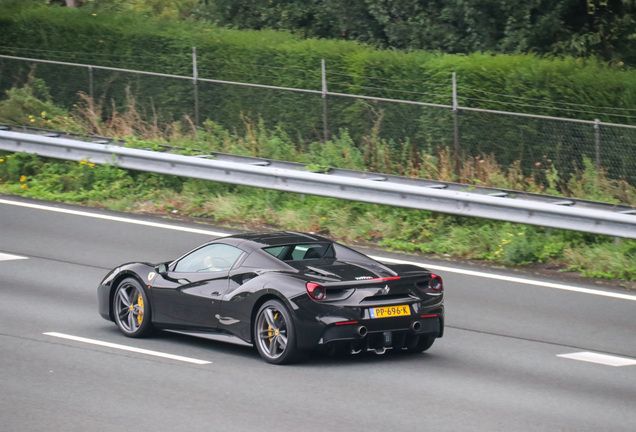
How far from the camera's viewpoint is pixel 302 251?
10273mm

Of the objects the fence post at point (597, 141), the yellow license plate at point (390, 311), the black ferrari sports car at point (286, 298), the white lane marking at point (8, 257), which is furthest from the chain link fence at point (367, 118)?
the yellow license plate at point (390, 311)

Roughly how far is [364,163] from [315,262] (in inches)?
346

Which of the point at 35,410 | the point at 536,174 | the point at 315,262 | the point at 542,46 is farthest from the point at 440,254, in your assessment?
the point at 542,46

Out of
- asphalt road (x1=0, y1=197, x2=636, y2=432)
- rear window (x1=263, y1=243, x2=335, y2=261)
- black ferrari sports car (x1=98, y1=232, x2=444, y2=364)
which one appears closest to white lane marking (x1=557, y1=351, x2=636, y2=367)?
asphalt road (x1=0, y1=197, x2=636, y2=432)

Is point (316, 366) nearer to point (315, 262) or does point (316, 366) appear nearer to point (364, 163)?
point (315, 262)

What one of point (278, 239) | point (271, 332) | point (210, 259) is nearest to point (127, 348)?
point (210, 259)

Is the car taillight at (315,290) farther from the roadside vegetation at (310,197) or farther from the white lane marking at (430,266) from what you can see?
the roadside vegetation at (310,197)

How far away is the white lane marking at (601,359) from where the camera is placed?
401 inches

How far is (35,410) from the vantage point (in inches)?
320

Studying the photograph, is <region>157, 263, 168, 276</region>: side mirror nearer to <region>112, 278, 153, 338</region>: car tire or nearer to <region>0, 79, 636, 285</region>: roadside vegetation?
<region>112, 278, 153, 338</region>: car tire

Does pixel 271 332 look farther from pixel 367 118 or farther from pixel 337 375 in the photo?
pixel 367 118

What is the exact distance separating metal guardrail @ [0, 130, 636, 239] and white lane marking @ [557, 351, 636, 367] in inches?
153

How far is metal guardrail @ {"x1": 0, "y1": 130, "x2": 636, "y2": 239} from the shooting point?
47.3ft

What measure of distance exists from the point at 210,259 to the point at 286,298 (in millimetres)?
1417
